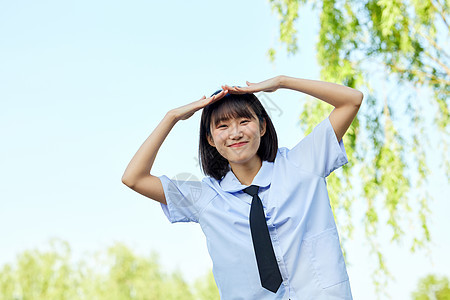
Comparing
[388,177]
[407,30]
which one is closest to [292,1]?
[407,30]

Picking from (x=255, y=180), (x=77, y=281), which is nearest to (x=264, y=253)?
(x=255, y=180)

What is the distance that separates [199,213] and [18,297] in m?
14.6

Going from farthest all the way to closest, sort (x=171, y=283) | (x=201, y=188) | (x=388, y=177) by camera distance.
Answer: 1. (x=171, y=283)
2. (x=388, y=177)
3. (x=201, y=188)

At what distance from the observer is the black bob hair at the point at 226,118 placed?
6.49 ft

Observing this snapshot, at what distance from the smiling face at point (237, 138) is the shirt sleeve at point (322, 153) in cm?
16

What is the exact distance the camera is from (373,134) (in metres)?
5.09

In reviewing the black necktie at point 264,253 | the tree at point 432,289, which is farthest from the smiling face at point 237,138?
the tree at point 432,289

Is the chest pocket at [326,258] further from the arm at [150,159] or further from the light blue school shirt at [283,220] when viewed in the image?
the arm at [150,159]

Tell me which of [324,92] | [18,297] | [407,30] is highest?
[407,30]

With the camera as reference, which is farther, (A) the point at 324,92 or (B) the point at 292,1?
(B) the point at 292,1

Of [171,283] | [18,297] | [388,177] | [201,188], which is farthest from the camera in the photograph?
[171,283]

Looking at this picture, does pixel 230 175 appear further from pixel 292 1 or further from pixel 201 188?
pixel 292 1

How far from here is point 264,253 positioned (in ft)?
5.72

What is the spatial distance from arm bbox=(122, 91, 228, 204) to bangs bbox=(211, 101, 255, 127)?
0.16ft
